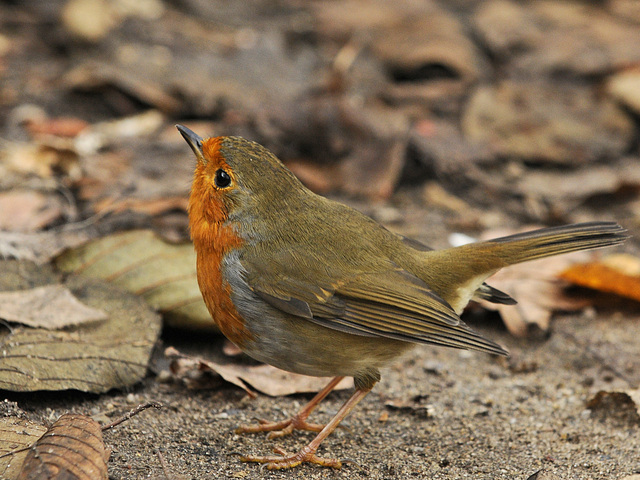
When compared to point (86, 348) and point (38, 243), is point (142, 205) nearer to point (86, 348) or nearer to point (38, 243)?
point (38, 243)

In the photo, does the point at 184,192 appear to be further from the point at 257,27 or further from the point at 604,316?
the point at 257,27

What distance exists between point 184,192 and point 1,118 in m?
1.94

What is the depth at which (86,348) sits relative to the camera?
3477mm

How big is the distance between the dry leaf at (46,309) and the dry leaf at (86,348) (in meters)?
0.04

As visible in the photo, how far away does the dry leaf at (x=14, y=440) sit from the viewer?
103 inches

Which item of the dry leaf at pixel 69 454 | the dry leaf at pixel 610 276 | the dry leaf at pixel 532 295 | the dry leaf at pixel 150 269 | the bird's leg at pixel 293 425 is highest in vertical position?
the dry leaf at pixel 610 276

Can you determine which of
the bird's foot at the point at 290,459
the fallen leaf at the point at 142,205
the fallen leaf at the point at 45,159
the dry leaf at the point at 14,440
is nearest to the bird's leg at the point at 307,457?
the bird's foot at the point at 290,459

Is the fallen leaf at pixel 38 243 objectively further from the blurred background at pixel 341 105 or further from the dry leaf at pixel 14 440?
the dry leaf at pixel 14 440

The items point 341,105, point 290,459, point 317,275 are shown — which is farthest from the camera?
point 341,105

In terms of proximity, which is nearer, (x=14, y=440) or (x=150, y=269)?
(x=14, y=440)

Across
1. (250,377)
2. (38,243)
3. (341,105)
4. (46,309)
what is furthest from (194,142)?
(341,105)

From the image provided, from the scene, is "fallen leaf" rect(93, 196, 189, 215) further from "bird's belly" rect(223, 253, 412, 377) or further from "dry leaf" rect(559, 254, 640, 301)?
"dry leaf" rect(559, 254, 640, 301)

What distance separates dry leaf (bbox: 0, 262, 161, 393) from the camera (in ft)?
10.6

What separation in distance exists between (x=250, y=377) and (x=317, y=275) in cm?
73
